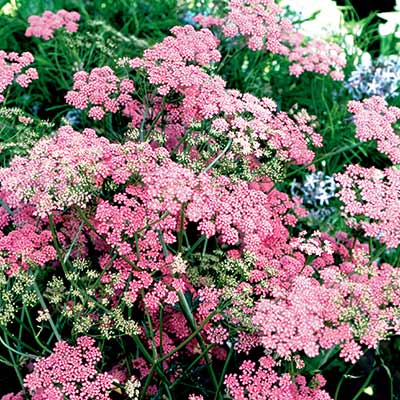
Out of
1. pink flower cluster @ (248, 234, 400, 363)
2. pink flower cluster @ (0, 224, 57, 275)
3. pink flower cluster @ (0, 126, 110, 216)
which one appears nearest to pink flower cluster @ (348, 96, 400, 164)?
pink flower cluster @ (248, 234, 400, 363)

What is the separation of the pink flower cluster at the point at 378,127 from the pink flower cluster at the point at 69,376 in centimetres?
111

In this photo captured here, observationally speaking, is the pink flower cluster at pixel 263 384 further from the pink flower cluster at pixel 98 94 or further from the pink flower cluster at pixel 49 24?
the pink flower cluster at pixel 49 24

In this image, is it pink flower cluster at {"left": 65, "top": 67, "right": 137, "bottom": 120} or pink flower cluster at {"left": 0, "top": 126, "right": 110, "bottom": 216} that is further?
pink flower cluster at {"left": 65, "top": 67, "right": 137, "bottom": 120}

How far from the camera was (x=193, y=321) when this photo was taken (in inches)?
72.6

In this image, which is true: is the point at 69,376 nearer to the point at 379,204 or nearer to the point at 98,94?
the point at 98,94

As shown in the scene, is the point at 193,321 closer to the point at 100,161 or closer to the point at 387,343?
the point at 100,161

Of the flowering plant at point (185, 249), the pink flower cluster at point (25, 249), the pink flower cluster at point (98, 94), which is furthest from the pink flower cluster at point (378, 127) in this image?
the pink flower cluster at point (25, 249)

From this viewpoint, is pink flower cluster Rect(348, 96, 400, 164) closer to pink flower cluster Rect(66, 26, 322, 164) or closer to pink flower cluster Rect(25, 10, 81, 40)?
pink flower cluster Rect(66, 26, 322, 164)

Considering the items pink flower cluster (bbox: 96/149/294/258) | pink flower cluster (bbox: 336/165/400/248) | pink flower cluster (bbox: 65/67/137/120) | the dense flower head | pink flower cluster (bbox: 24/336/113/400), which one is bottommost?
pink flower cluster (bbox: 24/336/113/400)

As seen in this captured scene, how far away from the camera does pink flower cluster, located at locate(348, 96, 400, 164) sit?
200cm

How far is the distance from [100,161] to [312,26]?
8.78ft

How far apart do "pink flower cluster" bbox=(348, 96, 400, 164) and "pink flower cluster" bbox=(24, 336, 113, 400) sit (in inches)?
43.6

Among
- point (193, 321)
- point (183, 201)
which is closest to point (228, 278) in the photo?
point (193, 321)

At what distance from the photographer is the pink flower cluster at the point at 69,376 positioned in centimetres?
166
